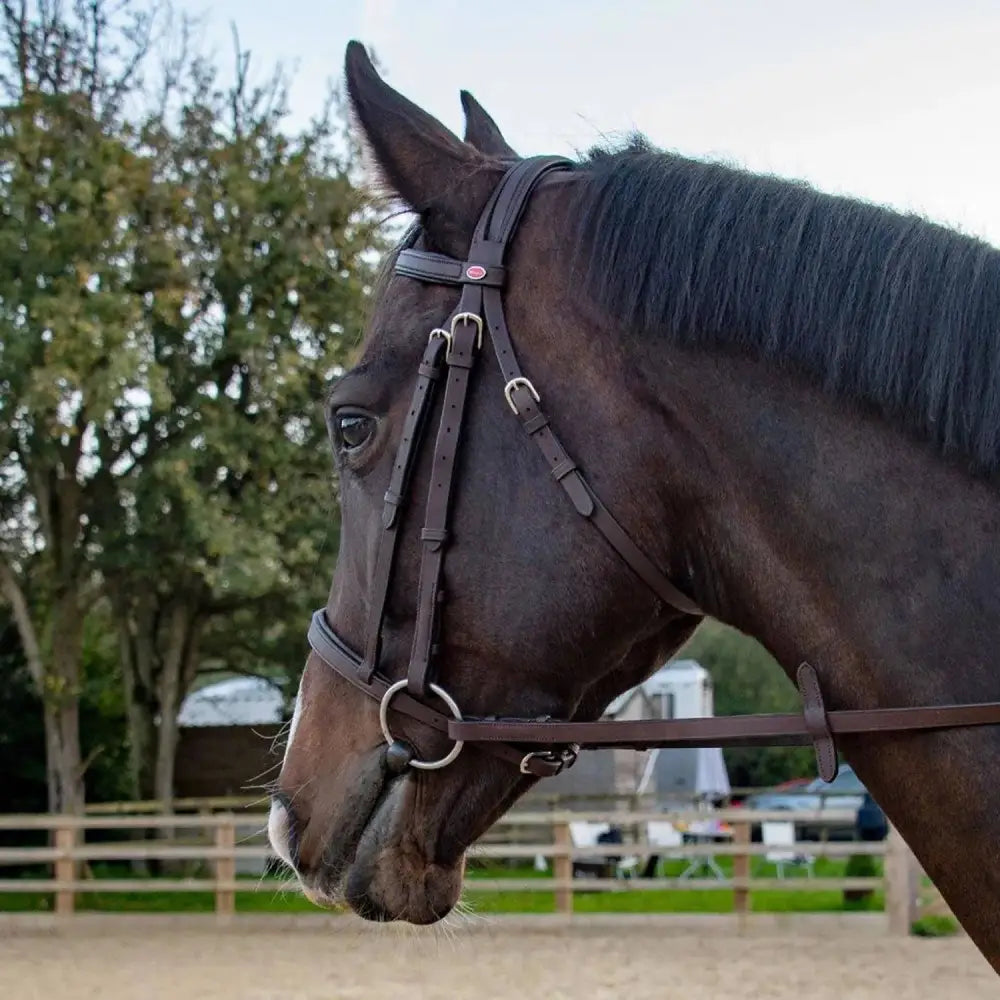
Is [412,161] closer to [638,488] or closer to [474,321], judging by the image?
[474,321]

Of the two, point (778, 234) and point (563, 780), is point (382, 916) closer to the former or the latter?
point (778, 234)

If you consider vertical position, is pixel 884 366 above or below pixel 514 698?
above

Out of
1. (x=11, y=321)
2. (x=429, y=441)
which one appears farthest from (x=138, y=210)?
(x=429, y=441)

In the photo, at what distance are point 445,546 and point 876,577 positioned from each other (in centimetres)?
57

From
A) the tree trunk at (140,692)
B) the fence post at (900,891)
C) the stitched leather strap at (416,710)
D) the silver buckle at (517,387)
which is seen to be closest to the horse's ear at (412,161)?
the silver buckle at (517,387)

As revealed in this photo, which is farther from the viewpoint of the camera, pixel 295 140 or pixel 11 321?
pixel 295 140

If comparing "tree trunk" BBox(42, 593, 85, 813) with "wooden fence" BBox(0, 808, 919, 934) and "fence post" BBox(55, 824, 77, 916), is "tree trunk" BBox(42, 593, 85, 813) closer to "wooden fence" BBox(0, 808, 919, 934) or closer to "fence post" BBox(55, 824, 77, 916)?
"wooden fence" BBox(0, 808, 919, 934)

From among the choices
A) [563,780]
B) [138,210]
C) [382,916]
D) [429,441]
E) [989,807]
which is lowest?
[563,780]

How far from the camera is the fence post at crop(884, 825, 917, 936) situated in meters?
10.7

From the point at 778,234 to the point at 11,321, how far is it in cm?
1273

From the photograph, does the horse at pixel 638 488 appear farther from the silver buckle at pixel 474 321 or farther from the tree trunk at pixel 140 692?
the tree trunk at pixel 140 692

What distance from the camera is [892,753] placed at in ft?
4.71

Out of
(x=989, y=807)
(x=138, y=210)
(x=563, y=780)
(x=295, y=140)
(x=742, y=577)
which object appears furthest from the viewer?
(x=563, y=780)

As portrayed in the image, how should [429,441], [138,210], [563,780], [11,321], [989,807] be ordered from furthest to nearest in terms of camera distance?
[563,780] → [138,210] → [11,321] → [429,441] → [989,807]
